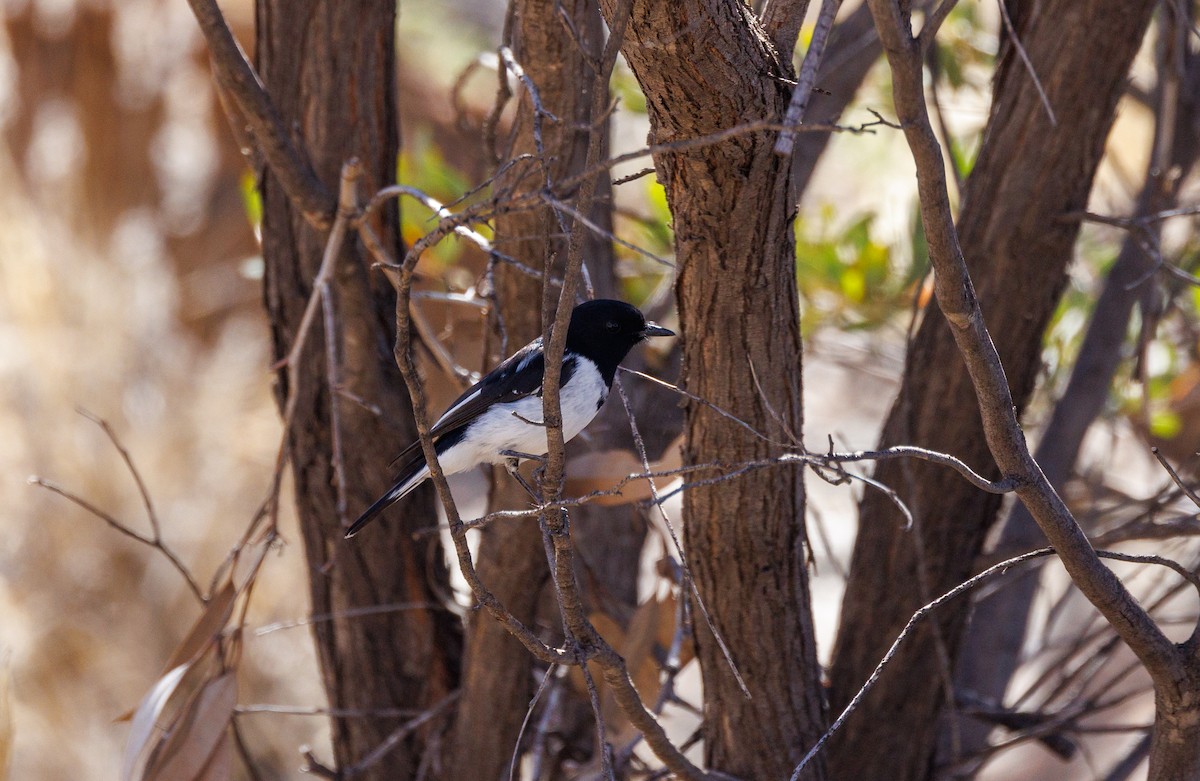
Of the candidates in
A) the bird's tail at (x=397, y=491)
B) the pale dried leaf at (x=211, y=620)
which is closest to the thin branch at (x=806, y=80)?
the bird's tail at (x=397, y=491)

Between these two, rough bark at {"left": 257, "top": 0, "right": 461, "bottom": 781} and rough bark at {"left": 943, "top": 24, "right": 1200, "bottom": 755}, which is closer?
rough bark at {"left": 257, "top": 0, "right": 461, "bottom": 781}

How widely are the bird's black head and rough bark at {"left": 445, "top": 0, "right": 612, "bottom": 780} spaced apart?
110 millimetres

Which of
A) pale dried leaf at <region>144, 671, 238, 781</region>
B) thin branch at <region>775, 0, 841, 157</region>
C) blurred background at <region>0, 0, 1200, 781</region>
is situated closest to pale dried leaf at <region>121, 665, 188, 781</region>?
pale dried leaf at <region>144, 671, 238, 781</region>

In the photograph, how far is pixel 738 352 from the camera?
80.4 inches

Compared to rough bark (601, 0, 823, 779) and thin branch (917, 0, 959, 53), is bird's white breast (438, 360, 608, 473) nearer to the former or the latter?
rough bark (601, 0, 823, 779)

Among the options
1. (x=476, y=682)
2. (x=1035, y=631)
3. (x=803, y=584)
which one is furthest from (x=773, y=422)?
(x=1035, y=631)

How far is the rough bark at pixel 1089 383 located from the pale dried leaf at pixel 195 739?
1983 mm

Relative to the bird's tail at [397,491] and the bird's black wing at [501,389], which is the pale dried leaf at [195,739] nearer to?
the bird's tail at [397,491]

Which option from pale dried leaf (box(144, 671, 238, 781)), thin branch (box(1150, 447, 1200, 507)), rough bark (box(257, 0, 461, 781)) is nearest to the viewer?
thin branch (box(1150, 447, 1200, 507))

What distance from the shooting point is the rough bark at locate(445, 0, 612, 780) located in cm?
247

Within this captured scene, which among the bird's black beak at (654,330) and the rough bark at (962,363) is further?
the bird's black beak at (654,330)

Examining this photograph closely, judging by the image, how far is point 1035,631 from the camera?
7629 mm

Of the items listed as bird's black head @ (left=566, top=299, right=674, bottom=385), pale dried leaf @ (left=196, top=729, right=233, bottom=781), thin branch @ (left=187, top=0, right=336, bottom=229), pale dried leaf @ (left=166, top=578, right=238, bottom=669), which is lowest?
pale dried leaf @ (left=196, top=729, right=233, bottom=781)

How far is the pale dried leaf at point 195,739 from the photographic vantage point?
104 inches
